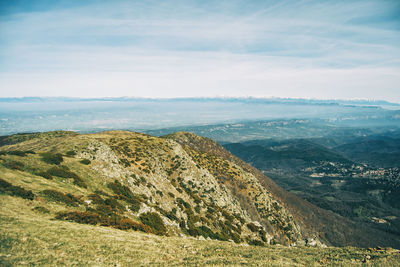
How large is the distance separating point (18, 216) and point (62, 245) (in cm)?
622

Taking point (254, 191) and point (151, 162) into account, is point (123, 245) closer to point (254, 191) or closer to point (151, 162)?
point (151, 162)

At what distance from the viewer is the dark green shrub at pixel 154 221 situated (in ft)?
102

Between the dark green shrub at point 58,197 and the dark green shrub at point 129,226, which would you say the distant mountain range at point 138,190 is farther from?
the dark green shrub at point 129,226

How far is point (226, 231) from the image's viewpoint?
4769 cm

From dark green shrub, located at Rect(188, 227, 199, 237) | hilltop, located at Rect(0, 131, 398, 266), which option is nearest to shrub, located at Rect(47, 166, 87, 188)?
hilltop, located at Rect(0, 131, 398, 266)

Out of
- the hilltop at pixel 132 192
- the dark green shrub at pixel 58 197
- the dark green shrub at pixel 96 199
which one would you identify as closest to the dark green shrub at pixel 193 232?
the hilltop at pixel 132 192

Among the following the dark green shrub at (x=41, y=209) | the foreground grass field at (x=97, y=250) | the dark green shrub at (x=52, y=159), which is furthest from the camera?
the dark green shrub at (x=52, y=159)

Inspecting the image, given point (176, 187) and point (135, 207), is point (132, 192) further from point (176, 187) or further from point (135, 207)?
point (176, 187)

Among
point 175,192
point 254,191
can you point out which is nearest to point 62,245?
point 175,192

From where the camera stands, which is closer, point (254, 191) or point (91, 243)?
point (91, 243)

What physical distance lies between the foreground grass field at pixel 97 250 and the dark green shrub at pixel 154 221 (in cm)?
620

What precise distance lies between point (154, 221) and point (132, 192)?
10322mm

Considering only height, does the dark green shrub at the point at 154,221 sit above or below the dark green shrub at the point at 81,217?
below

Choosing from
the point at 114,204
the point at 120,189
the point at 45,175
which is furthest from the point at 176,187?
the point at 45,175
